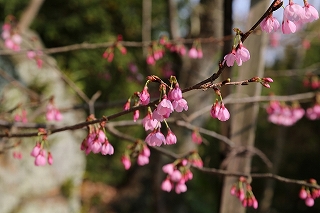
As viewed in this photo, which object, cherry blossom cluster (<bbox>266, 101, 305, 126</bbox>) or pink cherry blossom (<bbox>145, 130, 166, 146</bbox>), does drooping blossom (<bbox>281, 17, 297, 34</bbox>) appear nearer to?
pink cherry blossom (<bbox>145, 130, 166, 146</bbox>)

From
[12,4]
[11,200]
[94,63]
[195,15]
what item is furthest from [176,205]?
[12,4]

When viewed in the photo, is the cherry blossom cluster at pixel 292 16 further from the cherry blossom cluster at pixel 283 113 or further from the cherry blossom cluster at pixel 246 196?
the cherry blossom cluster at pixel 283 113

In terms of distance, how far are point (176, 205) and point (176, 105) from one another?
3.01 m

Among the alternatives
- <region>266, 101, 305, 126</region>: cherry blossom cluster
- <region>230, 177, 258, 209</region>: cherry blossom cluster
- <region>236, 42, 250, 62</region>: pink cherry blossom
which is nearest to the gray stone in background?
<region>266, 101, 305, 126</region>: cherry blossom cluster

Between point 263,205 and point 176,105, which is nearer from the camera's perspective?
point 176,105

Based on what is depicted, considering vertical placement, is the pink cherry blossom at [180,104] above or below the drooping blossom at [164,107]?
above

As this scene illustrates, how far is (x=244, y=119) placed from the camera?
2230 millimetres

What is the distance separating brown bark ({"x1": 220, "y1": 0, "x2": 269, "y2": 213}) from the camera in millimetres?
2152

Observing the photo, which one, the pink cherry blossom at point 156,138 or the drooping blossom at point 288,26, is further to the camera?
the pink cherry blossom at point 156,138

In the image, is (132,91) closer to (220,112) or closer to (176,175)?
(176,175)

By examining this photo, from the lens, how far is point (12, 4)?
207 inches

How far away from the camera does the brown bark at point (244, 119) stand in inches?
84.7

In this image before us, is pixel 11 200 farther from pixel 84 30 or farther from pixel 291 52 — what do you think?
pixel 291 52

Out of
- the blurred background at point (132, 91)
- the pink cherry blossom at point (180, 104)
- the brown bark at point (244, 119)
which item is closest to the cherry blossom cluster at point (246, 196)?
the brown bark at point (244, 119)
